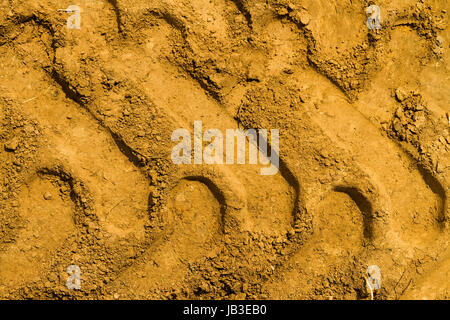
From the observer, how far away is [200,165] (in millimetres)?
1184

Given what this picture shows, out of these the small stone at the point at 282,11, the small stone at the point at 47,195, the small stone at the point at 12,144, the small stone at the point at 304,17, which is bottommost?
the small stone at the point at 47,195

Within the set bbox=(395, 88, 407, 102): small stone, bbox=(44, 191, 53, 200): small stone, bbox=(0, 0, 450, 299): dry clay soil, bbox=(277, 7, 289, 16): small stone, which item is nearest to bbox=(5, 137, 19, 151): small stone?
bbox=(0, 0, 450, 299): dry clay soil

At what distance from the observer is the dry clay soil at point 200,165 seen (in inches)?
46.6

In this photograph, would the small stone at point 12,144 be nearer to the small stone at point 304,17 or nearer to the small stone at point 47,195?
the small stone at point 47,195

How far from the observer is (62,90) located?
120 cm

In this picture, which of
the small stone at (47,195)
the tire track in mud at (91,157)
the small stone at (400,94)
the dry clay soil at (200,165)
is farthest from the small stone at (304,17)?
the small stone at (47,195)

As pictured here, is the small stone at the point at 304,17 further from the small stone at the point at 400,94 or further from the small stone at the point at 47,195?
the small stone at the point at 47,195

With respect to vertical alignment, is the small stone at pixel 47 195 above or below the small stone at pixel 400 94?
below

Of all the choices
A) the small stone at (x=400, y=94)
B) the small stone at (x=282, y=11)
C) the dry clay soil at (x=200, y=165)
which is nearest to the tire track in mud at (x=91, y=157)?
the dry clay soil at (x=200, y=165)

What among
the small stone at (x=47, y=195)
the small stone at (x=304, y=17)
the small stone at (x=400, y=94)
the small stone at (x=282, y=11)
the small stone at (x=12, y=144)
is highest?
the small stone at (x=304, y=17)

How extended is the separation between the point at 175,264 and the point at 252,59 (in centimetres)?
67

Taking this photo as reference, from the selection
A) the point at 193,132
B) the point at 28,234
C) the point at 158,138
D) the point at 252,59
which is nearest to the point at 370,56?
the point at 252,59

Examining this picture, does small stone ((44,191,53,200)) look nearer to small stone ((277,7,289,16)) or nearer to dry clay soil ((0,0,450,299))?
dry clay soil ((0,0,450,299))

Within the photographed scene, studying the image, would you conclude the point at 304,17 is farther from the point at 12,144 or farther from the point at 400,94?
the point at 12,144
